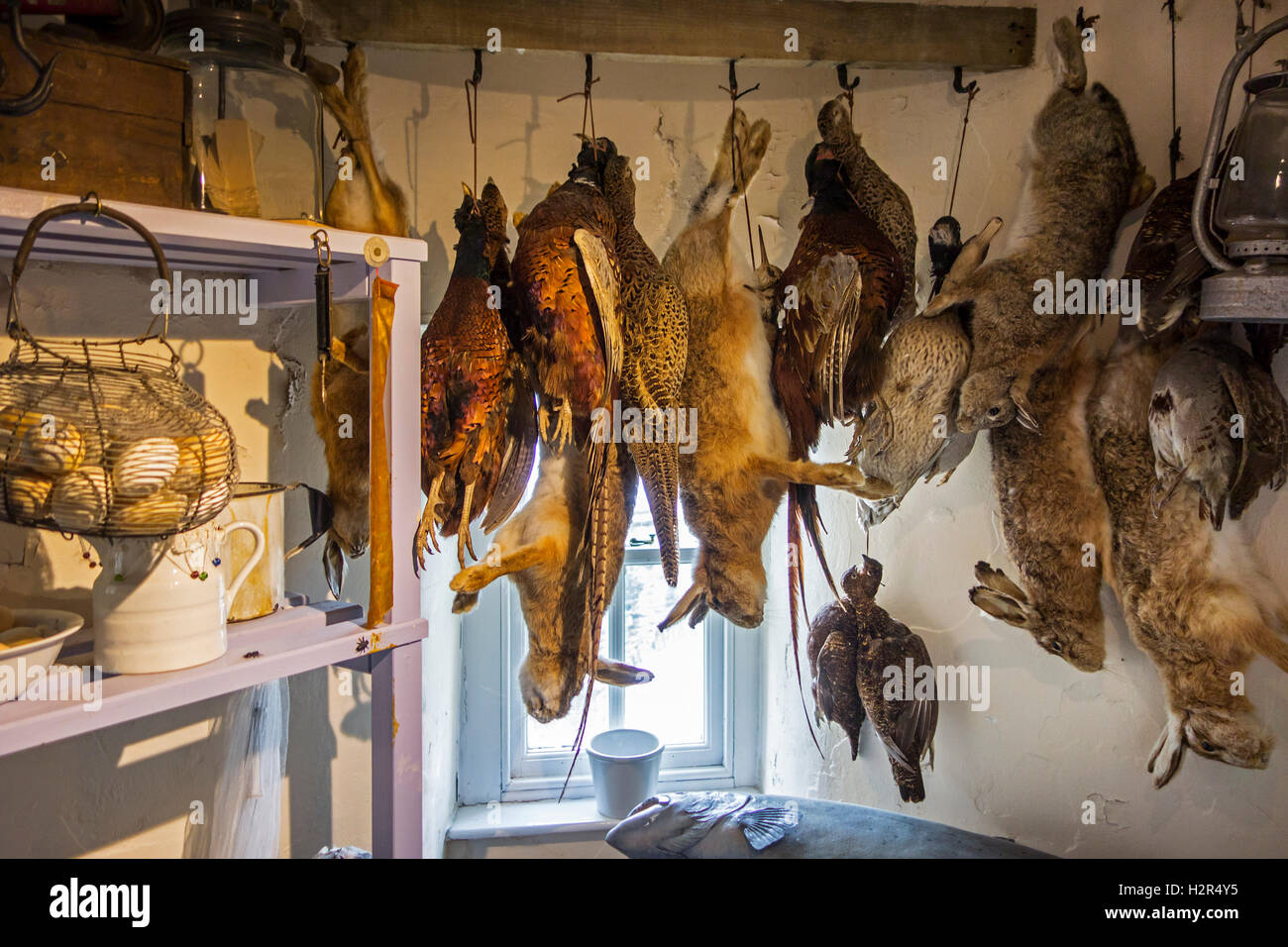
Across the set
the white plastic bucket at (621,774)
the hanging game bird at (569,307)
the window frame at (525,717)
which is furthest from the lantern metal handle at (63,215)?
the white plastic bucket at (621,774)

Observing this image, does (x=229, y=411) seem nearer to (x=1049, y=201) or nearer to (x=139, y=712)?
(x=139, y=712)

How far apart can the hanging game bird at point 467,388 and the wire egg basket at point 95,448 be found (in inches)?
13.6

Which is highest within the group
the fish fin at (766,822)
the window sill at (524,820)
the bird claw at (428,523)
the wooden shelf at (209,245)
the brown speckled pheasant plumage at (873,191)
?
the brown speckled pheasant plumage at (873,191)

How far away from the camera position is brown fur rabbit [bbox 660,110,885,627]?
4.48ft

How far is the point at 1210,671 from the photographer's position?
123 cm

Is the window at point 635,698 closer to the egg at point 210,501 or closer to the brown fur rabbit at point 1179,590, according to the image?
the brown fur rabbit at point 1179,590

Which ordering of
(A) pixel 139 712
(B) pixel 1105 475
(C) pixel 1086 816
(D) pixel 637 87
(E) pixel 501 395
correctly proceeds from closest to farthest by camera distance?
(A) pixel 139 712, (E) pixel 501 395, (B) pixel 1105 475, (C) pixel 1086 816, (D) pixel 637 87

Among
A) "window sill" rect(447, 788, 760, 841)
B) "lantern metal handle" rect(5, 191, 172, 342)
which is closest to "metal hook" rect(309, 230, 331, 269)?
"lantern metal handle" rect(5, 191, 172, 342)

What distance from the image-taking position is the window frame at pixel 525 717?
2123 mm

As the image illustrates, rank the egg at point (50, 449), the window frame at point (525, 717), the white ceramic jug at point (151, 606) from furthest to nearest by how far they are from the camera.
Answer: the window frame at point (525, 717), the white ceramic jug at point (151, 606), the egg at point (50, 449)

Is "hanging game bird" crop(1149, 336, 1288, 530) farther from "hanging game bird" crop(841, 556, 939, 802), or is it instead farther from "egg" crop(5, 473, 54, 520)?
"egg" crop(5, 473, 54, 520)

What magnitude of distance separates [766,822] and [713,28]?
4.67 feet
